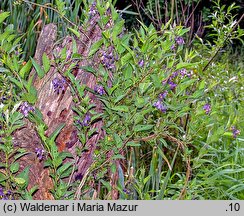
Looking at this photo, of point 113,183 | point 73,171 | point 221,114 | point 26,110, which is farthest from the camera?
point 221,114

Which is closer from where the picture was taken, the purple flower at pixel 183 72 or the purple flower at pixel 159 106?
the purple flower at pixel 159 106

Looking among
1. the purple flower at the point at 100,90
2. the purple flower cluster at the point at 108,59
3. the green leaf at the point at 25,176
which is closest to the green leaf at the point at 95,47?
the purple flower cluster at the point at 108,59

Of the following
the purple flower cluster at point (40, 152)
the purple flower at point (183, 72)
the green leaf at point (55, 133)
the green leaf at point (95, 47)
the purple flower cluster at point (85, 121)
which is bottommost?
the purple flower cluster at point (40, 152)

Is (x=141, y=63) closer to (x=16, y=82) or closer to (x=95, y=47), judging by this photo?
(x=95, y=47)

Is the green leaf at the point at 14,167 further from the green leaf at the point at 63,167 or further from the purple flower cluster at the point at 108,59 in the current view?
the purple flower cluster at the point at 108,59

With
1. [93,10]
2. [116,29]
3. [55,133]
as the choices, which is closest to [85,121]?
[55,133]

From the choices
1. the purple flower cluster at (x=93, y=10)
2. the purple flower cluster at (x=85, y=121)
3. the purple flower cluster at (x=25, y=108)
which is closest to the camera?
the purple flower cluster at (x=25, y=108)

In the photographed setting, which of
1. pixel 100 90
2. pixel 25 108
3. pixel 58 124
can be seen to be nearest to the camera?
pixel 25 108

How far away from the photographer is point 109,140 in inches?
92.7

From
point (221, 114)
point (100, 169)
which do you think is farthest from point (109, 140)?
point (221, 114)

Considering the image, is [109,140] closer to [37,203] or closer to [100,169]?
[100,169]

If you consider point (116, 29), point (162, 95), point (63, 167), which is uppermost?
point (116, 29)

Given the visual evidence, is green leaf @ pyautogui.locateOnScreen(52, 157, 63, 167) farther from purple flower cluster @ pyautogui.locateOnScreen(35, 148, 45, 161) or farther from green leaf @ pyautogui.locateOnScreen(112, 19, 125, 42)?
green leaf @ pyautogui.locateOnScreen(112, 19, 125, 42)

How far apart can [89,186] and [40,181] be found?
209 millimetres
